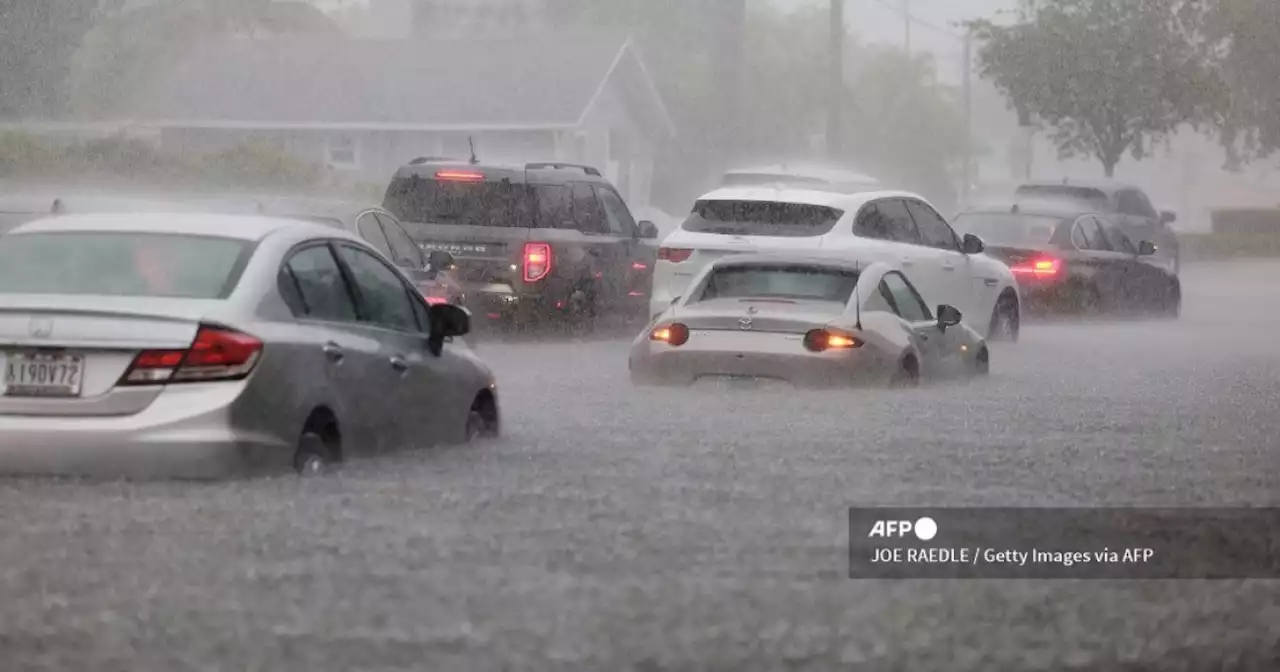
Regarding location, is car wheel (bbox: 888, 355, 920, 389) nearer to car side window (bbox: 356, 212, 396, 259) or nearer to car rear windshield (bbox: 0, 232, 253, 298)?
car side window (bbox: 356, 212, 396, 259)

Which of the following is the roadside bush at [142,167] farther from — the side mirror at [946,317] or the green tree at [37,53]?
the side mirror at [946,317]

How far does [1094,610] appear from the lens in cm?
870

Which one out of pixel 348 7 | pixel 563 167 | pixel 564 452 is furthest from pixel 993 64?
pixel 348 7

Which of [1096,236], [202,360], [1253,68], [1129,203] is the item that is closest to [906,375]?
[202,360]

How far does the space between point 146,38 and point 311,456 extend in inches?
2712

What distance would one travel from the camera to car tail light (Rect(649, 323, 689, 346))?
55.0 ft

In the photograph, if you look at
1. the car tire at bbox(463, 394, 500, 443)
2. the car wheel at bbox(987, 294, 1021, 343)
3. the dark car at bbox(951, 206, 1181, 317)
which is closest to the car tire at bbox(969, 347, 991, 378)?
the car wheel at bbox(987, 294, 1021, 343)

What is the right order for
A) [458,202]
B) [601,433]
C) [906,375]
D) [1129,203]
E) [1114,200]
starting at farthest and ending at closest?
[1129,203] → [1114,200] → [458,202] → [906,375] → [601,433]

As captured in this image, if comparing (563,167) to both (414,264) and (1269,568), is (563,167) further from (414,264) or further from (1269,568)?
(1269,568)

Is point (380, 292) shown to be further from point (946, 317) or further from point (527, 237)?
point (527, 237)

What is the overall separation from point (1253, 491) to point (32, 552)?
226 inches

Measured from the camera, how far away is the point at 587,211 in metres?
26.2

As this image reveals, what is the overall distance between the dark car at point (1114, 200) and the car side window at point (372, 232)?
66.6 feet

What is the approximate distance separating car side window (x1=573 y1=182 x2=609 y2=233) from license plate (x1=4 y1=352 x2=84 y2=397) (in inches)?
604
